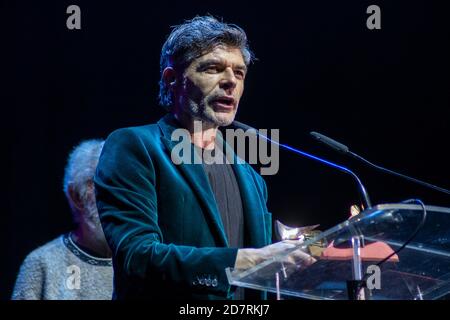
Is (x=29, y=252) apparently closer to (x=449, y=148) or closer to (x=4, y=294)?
(x=4, y=294)

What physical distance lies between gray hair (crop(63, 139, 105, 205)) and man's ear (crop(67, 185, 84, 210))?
13mm

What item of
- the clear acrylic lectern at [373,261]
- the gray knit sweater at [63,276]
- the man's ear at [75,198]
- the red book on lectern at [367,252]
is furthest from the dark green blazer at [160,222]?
the man's ear at [75,198]

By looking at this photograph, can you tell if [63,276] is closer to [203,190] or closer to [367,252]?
[203,190]

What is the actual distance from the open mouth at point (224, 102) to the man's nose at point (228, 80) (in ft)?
0.14

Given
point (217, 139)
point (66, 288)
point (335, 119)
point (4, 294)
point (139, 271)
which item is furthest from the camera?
point (335, 119)

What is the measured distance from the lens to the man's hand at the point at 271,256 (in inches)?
76.9

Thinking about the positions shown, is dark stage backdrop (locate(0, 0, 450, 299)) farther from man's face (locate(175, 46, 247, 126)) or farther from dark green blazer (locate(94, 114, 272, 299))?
dark green blazer (locate(94, 114, 272, 299))

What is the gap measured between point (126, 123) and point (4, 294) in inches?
47.2

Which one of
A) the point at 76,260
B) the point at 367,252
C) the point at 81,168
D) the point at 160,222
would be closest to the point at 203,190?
the point at 160,222

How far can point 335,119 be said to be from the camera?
4.38 meters

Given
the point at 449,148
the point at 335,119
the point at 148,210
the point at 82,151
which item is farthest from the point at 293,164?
the point at 148,210

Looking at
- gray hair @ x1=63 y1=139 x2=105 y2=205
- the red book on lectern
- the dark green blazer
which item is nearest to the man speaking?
the dark green blazer

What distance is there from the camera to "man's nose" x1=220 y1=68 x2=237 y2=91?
2.71m

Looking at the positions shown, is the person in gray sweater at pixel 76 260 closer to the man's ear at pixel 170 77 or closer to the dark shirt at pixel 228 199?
the man's ear at pixel 170 77
